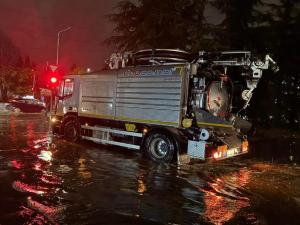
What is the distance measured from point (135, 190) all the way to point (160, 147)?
4.57 metres

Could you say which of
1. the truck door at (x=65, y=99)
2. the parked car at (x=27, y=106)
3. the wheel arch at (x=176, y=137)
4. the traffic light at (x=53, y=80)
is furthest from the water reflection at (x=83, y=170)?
the parked car at (x=27, y=106)

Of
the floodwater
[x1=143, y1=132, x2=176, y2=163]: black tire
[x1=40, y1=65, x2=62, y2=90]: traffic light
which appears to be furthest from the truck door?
[x1=143, y1=132, x2=176, y2=163]: black tire

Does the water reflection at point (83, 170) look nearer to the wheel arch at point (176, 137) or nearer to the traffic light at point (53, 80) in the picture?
the wheel arch at point (176, 137)

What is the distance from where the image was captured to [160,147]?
13531 mm

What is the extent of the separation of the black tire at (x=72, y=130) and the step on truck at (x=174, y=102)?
747 mm

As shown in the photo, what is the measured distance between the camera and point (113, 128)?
1524 centimetres

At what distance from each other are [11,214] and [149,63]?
8848 mm

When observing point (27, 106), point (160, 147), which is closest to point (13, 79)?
point (27, 106)

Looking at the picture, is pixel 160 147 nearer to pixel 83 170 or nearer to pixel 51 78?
pixel 83 170

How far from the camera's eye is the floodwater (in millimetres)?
7117

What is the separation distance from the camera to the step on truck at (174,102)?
42.4 feet

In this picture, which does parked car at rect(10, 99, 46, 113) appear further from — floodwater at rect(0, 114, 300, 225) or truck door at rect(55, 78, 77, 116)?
floodwater at rect(0, 114, 300, 225)

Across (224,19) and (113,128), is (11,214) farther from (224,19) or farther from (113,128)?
(224,19)

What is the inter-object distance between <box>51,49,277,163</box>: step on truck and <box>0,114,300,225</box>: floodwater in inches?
26.2
